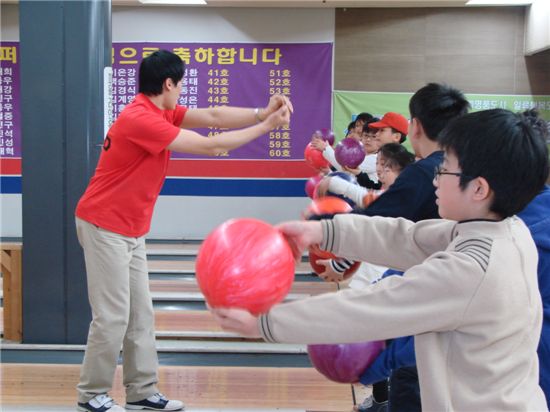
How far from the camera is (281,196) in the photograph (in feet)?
26.9

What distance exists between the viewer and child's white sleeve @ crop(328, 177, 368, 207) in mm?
2734

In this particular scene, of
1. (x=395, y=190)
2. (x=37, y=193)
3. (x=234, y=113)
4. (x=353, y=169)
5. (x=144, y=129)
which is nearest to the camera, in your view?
(x=395, y=190)

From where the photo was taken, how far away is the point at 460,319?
1269mm

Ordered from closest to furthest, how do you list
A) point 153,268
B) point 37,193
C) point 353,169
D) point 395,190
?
1. point 395,190
2. point 37,193
3. point 353,169
4. point 153,268

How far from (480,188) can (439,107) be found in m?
0.87

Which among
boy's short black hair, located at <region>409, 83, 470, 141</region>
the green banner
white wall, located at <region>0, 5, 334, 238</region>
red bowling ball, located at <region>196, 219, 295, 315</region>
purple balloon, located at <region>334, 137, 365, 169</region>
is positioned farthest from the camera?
white wall, located at <region>0, 5, 334, 238</region>

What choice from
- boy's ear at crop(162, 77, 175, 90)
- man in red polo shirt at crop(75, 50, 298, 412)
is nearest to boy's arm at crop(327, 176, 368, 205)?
man in red polo shirt at crop(75, 50, 298, 412)

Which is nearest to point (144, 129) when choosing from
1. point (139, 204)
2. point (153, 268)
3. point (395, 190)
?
point (139, 204)

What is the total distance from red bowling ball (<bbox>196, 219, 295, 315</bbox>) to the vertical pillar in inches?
113

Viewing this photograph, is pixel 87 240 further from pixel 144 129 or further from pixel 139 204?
pixel 144 129

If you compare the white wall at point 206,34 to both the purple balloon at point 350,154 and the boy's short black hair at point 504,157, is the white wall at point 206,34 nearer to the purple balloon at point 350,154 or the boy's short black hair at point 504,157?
the purple balloon at point 350,154

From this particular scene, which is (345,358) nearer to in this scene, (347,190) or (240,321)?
(240,321)

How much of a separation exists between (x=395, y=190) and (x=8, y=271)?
3.02m

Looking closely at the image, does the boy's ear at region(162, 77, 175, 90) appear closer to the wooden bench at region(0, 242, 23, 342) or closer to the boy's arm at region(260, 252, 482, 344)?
the wooden bench at region(0, 242, 23, 342)
